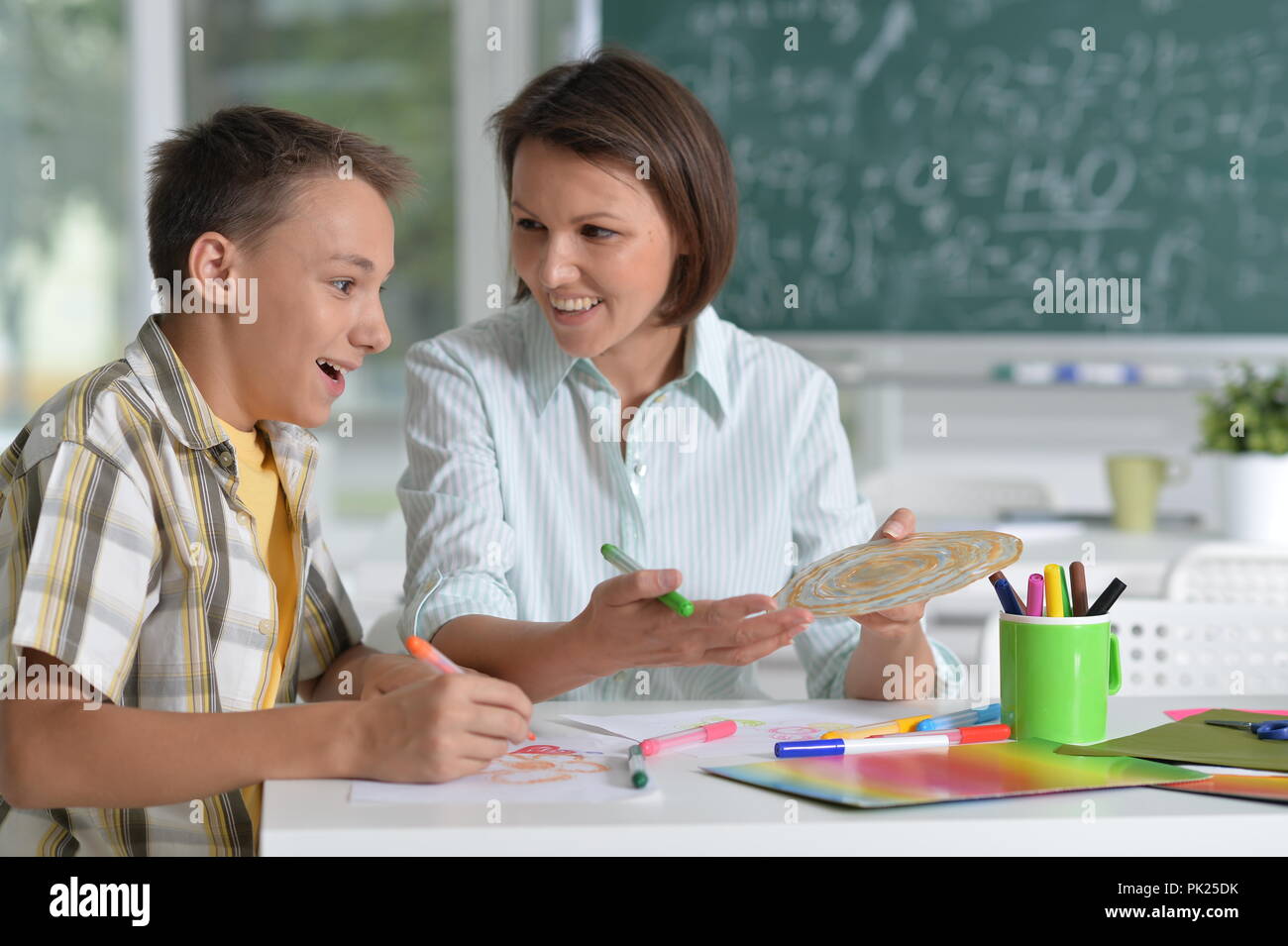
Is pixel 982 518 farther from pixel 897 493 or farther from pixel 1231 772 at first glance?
pixel 1231 772

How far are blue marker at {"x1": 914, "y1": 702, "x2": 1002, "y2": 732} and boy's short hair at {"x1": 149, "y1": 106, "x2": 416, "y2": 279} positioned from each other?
73 centimetres

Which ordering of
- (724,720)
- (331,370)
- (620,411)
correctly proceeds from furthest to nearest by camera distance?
(620,411), (331,370), (724,720)

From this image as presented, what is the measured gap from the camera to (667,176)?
1.54 m

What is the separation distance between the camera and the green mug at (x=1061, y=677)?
3.54ft

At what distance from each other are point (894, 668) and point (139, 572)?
2.33ft

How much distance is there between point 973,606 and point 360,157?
4.63 feet

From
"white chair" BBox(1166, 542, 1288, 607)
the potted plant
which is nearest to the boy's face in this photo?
"white chair" BBox(1166, 542, 1288, 607)

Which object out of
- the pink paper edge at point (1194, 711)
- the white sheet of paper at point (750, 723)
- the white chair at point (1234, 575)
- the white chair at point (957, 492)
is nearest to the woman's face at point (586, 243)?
the white sheet of paper at point (750, 723)

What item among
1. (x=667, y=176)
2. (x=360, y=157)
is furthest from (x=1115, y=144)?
(x=360, y=157)

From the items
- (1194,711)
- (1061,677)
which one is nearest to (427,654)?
(1061,677)

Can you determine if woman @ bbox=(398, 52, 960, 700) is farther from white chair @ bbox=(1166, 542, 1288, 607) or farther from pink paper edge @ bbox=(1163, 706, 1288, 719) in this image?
white chair @ bbox=(1166, 542, 1288, 607)

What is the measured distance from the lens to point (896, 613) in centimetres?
125

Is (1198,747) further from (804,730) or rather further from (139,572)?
(139,572)

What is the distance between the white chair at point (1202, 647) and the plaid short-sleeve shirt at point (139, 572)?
2.94 ft
